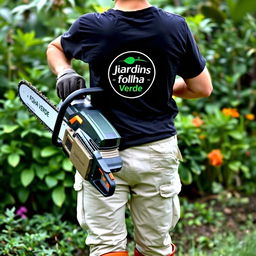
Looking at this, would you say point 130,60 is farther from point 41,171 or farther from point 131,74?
point 41,171

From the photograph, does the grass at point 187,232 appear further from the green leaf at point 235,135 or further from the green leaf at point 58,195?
the green leaf at point 235,135

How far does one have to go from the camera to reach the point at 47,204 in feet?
12.2

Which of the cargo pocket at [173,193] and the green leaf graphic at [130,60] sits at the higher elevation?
the green leaf graphic at [130,60]

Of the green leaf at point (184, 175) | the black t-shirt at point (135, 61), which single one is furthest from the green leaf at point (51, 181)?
the black t-shirt at point (135, 61)

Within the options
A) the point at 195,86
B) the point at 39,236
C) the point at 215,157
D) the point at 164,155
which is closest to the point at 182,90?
the point at 195,86

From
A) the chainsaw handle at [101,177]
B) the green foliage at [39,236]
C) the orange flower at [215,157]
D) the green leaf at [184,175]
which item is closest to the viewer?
the chainsaw handle at [101,177]

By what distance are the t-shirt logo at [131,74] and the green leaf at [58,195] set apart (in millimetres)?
1468

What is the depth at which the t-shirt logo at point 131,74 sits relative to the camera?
2148mm

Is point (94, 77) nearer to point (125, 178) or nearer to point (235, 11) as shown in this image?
point (125, 178)

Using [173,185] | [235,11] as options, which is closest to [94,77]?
[173,185]

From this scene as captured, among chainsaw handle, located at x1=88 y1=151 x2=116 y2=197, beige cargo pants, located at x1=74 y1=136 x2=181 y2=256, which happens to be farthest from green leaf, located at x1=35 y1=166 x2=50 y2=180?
chainsaw handle, located at x1=88 y1=151 x2=116 y2=197

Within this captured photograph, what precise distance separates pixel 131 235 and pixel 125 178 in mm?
1438

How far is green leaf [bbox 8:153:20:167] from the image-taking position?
342 cm

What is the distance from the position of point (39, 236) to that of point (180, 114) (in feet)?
5.41
